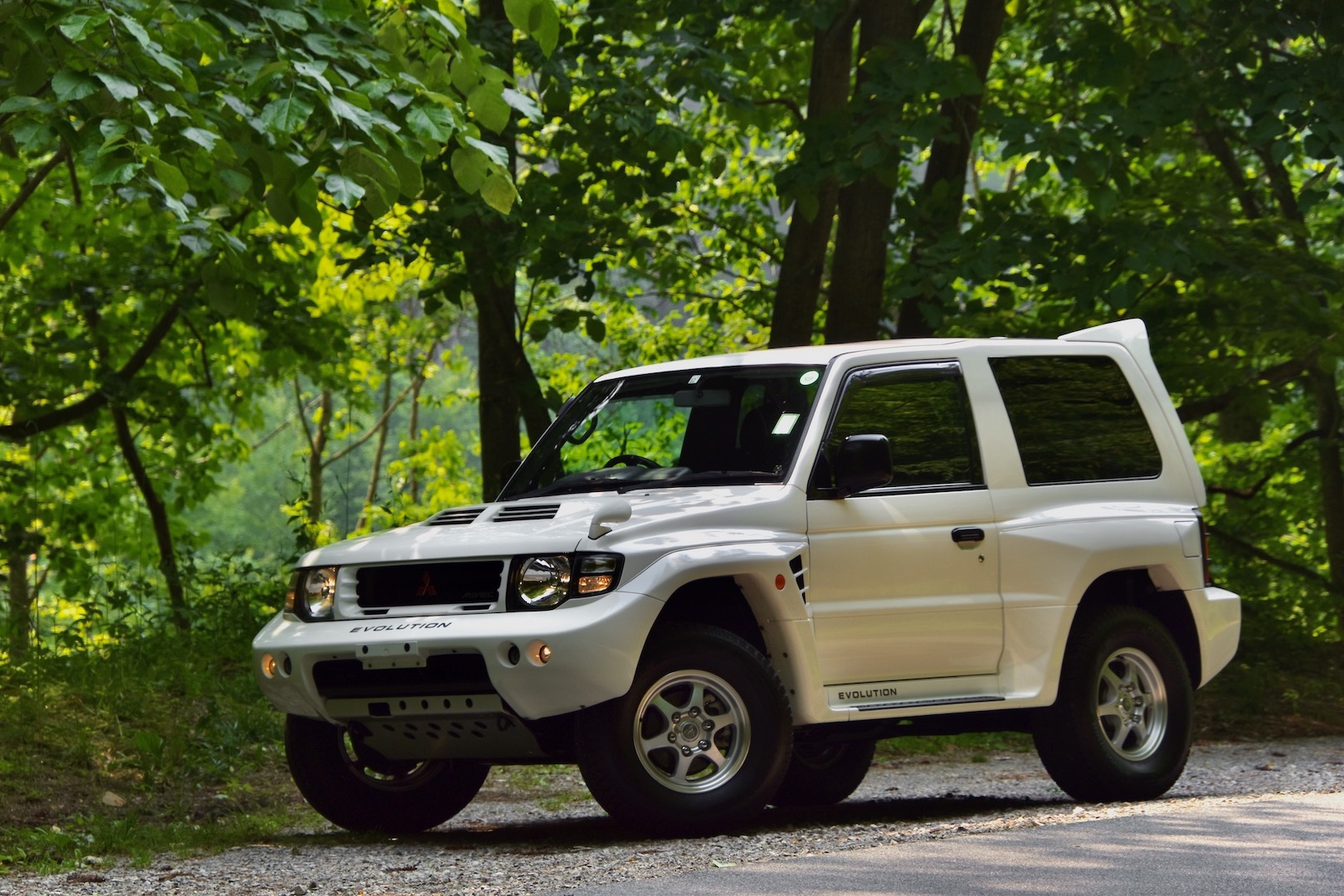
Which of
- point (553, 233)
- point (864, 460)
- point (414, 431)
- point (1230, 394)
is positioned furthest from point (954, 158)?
point (414, 431)

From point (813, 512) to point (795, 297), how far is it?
750 cm

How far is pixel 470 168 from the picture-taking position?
711 centimetres

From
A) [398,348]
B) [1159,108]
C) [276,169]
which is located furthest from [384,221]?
[398,348]

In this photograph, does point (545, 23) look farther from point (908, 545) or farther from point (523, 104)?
point (908, 545)

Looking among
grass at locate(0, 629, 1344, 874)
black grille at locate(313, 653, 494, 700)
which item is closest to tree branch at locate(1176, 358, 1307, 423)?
grass at locate(0, 629, 1344, 874)

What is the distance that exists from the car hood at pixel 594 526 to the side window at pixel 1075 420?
150 centimetres

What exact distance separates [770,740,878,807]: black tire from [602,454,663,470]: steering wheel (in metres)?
2.03

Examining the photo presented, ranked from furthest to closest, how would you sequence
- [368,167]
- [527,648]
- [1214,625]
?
[1214,625]
[368,167]
[527,648]

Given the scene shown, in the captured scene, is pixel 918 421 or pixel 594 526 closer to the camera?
pixel 594 526

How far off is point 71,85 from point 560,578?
2.52 metres

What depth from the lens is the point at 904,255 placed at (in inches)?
572

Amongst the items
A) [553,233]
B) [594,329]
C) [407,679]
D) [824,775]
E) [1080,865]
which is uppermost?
[553,233]

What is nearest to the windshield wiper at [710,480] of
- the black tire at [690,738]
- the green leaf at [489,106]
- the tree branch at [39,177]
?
the black tire at [690,738]

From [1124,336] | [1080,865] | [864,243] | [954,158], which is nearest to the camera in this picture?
[1080,865]
